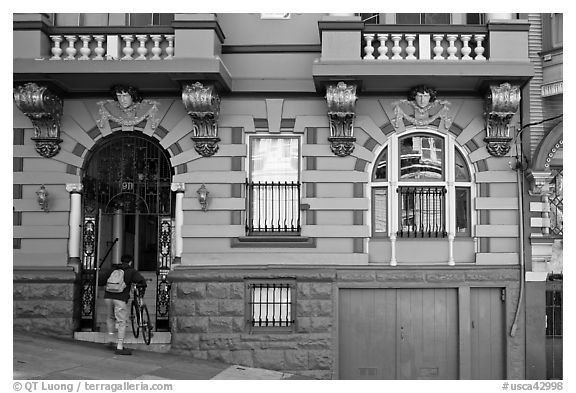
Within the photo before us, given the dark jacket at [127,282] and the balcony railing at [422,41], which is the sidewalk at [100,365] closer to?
the dark jacket at [127,282]

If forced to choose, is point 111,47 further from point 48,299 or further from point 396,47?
point 396,47

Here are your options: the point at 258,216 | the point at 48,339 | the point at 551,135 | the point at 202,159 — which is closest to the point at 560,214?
the point at 551,135

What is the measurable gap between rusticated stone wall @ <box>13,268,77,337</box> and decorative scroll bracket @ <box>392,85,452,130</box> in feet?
22.6

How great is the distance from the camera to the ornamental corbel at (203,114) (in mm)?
12297

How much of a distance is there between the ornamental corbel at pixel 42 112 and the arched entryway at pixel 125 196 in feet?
2.48

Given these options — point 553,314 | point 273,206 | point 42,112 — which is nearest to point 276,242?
point 273,206

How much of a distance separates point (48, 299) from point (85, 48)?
4777 millimetres

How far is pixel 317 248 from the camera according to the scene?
12633mm

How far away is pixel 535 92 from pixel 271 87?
508cm

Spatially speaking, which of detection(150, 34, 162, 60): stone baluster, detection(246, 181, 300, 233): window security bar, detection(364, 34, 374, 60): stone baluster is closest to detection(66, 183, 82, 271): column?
detection(150, 34, 162, 60): stone baluster

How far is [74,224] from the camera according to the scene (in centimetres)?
1290

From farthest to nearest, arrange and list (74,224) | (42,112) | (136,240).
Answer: (136,240) < (74,224) < (42,112)

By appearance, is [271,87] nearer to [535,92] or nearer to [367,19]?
[367,19]

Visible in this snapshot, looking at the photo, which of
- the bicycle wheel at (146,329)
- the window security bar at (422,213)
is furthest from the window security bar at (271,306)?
the window security bar at (422,213)
